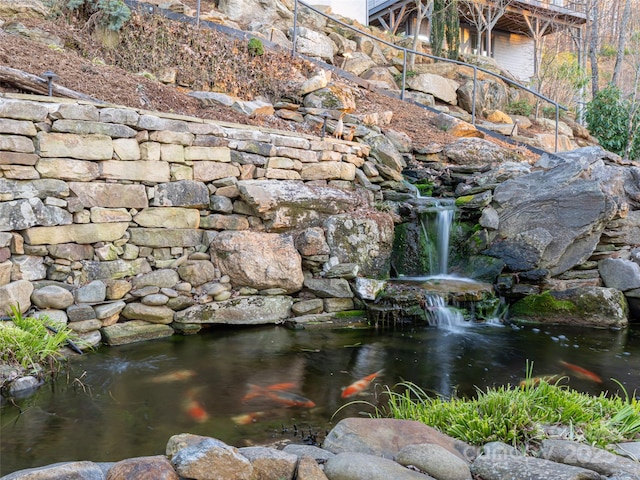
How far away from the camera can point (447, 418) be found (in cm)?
318

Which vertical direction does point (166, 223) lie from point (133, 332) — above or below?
above

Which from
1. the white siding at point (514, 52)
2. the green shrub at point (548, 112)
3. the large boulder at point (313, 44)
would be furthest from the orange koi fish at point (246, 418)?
the white siding at point (514, 52)

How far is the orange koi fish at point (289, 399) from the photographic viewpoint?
13.4ft

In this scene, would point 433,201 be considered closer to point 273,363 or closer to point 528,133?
point 273,363

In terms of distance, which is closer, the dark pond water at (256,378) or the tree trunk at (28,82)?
the dark pond water at (256,378)

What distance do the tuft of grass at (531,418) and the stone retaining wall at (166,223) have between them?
3352 mm

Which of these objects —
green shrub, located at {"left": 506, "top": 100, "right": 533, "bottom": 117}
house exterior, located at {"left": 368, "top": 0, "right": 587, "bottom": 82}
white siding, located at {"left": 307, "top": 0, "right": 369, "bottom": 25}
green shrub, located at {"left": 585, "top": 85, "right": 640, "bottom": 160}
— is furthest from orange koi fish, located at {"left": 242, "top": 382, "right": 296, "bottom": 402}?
house exterior, located at {"left": 368, "top": 0, "right": 587, "bottom": 82}

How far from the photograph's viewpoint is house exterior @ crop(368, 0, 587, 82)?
66.4 feet

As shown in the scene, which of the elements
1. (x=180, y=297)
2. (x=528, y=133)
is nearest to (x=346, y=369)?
(x=180, y=297)

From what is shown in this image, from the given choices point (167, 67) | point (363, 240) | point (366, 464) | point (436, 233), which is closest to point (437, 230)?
point (436, 233)

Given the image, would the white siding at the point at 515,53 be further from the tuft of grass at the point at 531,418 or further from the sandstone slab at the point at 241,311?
the tuft of grass at the point at 531,418

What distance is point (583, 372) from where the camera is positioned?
16.5 ft

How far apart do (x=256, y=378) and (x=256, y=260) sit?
1.88 metres

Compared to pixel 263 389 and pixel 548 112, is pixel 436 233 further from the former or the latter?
pixel 548 112
